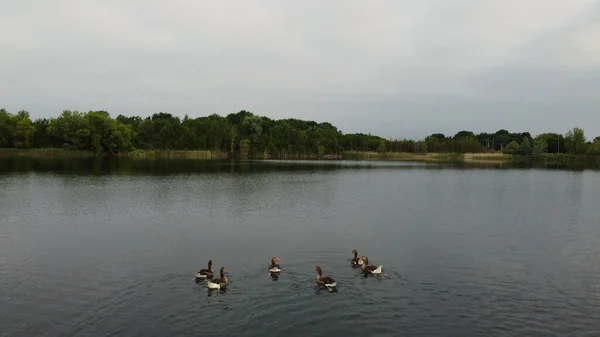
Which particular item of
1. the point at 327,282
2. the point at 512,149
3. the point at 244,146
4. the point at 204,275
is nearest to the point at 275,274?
the point at 327,282

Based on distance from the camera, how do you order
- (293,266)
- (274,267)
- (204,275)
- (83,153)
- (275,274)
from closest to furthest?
(204,275) → (275,274) → (274,267) → (293,266) → (83,153)

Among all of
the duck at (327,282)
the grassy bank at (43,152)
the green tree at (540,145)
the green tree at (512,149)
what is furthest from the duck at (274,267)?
the green tree at (540,145)

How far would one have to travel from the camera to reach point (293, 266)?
19.6m

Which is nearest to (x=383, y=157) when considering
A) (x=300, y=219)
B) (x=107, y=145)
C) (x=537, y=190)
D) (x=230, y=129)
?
(x=230, y=129)

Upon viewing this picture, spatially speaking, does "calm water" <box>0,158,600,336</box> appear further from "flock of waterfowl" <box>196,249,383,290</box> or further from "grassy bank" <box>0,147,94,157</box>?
"grassy bank" <box>0,147,94,157</box>

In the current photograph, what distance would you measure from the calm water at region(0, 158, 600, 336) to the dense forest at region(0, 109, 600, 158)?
10779cm

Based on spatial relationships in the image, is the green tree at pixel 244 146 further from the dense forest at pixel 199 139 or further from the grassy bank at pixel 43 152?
the grassy bank at pixel 43 152

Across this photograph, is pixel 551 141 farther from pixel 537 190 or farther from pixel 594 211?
pixel 594 211

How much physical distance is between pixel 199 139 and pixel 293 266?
487 ft

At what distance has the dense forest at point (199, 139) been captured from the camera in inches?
5379

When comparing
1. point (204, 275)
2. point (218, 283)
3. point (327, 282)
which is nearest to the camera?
point (218, 283)

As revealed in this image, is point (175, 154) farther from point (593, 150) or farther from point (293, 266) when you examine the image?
point (593, 150)

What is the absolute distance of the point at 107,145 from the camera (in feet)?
463

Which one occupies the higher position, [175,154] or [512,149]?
[512,149]
